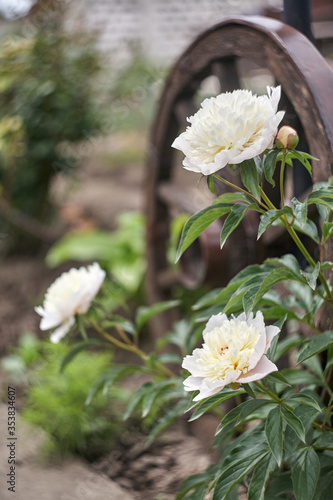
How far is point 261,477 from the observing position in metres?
1.00

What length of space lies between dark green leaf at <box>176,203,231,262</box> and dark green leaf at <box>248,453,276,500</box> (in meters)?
0.38

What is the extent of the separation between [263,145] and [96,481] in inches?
53.3

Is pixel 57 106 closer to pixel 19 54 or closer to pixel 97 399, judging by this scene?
pixel 19 54

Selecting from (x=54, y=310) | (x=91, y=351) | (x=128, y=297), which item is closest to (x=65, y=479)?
(x=54, y=310)

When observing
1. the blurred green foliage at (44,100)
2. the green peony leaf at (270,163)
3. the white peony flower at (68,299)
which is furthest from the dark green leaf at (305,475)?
the blurred green foliage at (44,100)

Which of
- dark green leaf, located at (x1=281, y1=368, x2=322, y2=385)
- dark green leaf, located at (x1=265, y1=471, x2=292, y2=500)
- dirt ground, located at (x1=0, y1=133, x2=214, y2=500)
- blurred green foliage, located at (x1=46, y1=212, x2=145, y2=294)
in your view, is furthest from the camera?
blurred green foliage, located at (x1=46, y1=212, x2=145, y2=294)

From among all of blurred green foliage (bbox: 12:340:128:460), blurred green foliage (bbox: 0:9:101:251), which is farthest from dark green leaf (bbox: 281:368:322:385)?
blurred green foliage (bbox: 0:9:101:251)

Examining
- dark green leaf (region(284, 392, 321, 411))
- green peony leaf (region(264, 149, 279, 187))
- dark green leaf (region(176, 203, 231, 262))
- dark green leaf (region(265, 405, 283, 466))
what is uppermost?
green peony leaf (region(264, 149, 279, 187))

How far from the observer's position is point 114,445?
7.02 feet

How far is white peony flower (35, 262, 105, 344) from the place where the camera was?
135 cm

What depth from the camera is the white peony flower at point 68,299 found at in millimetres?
1351

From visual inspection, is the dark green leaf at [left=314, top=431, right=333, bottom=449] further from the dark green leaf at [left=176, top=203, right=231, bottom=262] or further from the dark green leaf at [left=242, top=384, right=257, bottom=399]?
the dark green leaf at [left=176, top=203, right=231, bottom=262]

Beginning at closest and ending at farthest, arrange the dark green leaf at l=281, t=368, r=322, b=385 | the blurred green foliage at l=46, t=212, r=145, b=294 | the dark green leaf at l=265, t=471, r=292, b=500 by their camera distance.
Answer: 1. the dark green leaf at l=265, t=471, r=292, b=500
2. the dark green leaf at l=281, t=368, r=322, b=385
3. the blurred green foliage at l=46, t=212, r=145, b=294

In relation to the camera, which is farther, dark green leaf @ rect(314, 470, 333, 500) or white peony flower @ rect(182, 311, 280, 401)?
dark green leaf @ rect(314, 470, 333, 500)
